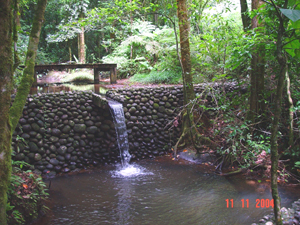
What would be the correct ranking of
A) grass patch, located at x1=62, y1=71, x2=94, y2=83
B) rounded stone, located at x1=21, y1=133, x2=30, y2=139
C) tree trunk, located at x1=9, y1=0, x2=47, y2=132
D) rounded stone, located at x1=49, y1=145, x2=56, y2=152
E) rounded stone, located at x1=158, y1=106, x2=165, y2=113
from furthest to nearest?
grass patch, located at x1=62, y1=71, x2=94, y2=83 < rounded stone, located at x1=158, y1=106, x2=165, y2=113 < rounded stone, located at x1=49, y1=145, x2=56, y2=152 < rounded stone, located at x1=21, y1=133, x2=30, y2=139 < tree trunk, located at x1=9, y1=0, x2=47, y2=132

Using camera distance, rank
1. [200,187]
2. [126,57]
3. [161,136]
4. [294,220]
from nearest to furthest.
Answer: [294,220], [200,187], [161,136], [126,57]

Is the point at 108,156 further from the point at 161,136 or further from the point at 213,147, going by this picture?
the point at 213,147

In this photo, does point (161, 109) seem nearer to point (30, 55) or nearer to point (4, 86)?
point (30, 55)

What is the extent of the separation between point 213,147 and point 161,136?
174 cm

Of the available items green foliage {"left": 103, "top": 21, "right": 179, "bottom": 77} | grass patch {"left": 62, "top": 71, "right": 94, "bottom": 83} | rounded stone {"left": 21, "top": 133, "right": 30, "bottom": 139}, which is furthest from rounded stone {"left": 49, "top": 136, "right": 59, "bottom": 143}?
grass patch {"left": 62, "top": 71, "right": 94, "bottom": 83}

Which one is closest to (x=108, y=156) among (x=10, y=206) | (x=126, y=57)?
(x=10, y=206)

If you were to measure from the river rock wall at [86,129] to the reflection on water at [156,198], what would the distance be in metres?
0.77

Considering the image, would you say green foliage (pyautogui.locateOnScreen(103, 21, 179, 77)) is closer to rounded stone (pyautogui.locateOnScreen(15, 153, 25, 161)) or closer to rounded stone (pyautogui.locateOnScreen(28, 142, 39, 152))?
rounded stone (pyautogui.locateOnScreen(28, 142, 39, 152))

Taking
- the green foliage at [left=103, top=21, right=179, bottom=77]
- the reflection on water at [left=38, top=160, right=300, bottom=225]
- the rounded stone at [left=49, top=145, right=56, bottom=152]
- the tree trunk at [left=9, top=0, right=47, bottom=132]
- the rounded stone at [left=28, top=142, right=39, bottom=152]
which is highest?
the green foliage at [left=103, top=21, right=179, bottom=77]

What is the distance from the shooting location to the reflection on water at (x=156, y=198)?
365cm

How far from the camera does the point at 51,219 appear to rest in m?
3.69

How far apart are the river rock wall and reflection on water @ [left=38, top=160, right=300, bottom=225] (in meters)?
0.77

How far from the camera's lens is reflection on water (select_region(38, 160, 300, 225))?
Result: 3654 mm
